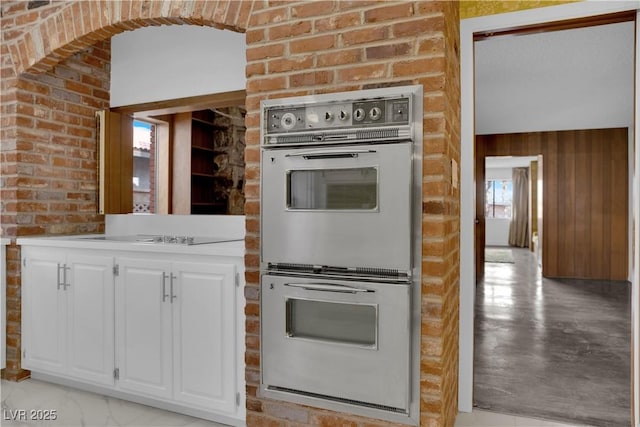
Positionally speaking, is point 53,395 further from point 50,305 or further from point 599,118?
point 599,118

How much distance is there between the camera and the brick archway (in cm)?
212

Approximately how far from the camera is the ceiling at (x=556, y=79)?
3389 mm

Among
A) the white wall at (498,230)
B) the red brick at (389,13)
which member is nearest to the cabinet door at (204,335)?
the red brick at (389,13)

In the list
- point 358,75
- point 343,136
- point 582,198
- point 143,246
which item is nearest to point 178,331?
point 143,246

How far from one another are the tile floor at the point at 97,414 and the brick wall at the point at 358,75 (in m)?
0.29

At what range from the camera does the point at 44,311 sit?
2764mm

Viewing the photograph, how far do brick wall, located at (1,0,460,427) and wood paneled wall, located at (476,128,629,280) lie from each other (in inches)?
209

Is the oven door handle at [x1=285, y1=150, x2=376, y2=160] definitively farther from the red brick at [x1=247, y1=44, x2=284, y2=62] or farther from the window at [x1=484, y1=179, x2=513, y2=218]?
the window at [x1=484, y1=179, x2=513, y2=218]

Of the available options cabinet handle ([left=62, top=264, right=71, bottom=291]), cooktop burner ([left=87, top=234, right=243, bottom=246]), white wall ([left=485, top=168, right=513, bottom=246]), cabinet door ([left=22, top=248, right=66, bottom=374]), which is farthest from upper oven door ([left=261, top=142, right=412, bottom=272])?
white wall ([left=485, top=168, right=513, bottom=246])

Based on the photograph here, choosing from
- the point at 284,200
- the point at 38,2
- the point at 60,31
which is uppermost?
the point at 38,2

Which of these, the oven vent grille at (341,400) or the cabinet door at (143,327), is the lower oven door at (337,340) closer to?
the oven vent grille at (341,400)

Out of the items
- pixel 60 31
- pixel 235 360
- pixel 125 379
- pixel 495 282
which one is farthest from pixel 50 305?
pixel 495 282

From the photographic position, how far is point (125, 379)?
2.46 m

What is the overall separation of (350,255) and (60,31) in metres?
2.26
